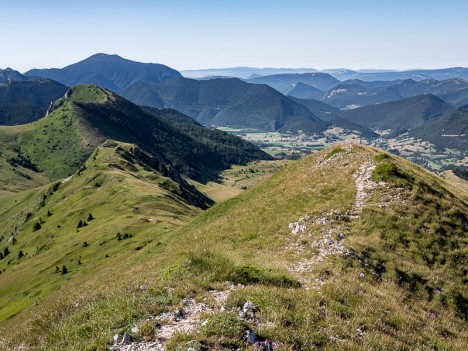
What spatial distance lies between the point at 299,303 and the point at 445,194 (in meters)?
27.2

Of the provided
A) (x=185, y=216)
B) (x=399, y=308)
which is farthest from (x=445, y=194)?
(x=185, y=216)

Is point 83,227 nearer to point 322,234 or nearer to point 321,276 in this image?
point 322,234

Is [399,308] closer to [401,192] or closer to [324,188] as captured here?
[401,192]

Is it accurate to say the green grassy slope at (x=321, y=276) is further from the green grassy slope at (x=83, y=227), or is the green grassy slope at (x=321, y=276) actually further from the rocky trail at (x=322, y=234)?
the green grassy slope at (x=83, y=227)

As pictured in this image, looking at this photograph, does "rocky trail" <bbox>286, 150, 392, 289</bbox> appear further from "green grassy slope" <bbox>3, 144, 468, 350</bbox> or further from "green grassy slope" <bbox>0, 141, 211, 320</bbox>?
"green grassy slope" <bbox>0, 141, 211, 320</bbox>

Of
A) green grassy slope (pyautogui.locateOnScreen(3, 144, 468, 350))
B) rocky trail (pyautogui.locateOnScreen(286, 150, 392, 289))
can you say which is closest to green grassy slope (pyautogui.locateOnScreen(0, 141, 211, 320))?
green grassy slope (pyautogui.locateOnScreen(3, 144, 468, 350))

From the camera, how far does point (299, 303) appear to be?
1493 cm

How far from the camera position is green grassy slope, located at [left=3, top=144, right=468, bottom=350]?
13.1 metres

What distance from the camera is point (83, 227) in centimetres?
10981

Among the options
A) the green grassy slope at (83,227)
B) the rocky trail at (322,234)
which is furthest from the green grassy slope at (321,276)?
the green grassy slope at (83,227)

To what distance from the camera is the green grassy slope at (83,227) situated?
253 feet

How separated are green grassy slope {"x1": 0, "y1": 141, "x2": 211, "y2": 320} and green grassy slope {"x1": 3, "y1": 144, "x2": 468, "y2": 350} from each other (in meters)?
38.9

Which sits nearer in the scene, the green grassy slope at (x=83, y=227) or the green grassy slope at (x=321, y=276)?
the green grassy slope at (x=321, y=276)

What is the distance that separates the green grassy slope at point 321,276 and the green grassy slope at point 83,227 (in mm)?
38928
